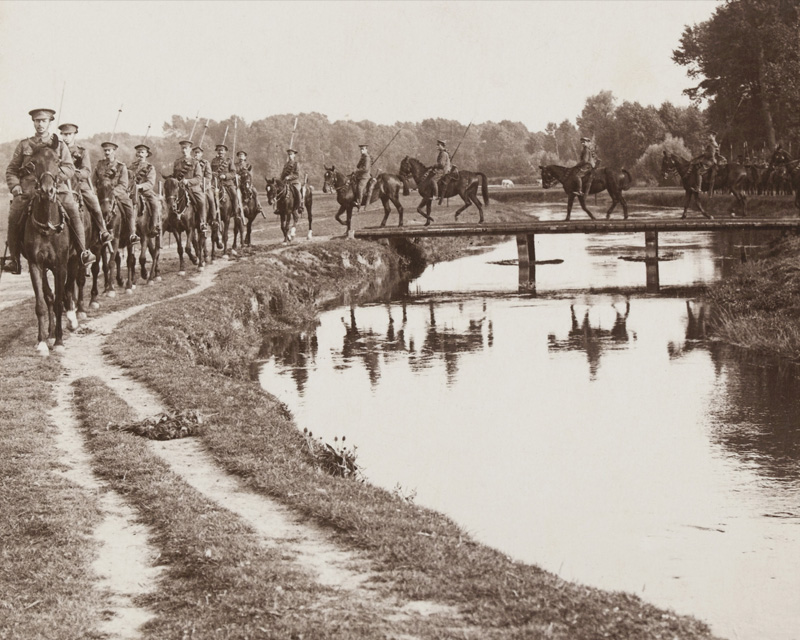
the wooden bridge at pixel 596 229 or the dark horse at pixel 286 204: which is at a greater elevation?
the dark horse at pixel 286 204

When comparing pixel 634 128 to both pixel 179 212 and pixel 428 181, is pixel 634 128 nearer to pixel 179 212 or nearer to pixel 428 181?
pixel 428 181

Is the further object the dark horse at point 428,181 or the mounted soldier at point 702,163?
the mounted soldier at point 702,163

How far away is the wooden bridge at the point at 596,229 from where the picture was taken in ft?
123

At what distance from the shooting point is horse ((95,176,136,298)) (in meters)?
23.4

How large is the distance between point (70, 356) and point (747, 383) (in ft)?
42.0

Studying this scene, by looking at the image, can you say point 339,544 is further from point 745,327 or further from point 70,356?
point 745,327

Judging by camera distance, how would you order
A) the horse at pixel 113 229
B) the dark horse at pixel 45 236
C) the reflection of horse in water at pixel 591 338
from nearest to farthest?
1. the dark horse at pixel 45 236
2. the horse at pixel 113 229
3. the reflection of horse in water at pixel 591 338

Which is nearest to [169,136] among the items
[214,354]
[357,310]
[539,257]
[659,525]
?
[539,257]

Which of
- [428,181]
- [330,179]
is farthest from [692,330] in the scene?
[330,179]

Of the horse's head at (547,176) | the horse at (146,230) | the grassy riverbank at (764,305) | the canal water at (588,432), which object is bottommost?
the canal water at (588,432)

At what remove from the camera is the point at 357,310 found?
3269 cm

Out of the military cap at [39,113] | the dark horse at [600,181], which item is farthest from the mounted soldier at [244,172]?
the military cap at [39,113]

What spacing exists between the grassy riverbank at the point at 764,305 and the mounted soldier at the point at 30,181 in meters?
15.2

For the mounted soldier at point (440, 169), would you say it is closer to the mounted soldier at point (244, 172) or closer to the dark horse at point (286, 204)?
the dark horse at point (286, 204)
